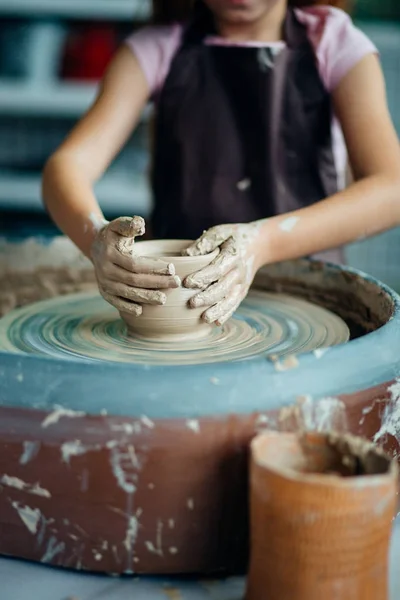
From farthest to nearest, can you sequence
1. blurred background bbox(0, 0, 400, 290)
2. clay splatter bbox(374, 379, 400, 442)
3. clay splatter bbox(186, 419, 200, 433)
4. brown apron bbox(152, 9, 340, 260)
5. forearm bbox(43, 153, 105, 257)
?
blurred background bbox(0, 0, 400, 290)
brown apron bbox(152, 9, 340, 260)
forearm bbox(43, 153, 105, 257)
clay splatter bbox(374, 379, 400, 442)
clay splatter bbox(186, 419, 200, 433)

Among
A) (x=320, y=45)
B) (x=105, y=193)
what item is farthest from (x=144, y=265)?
(x=105, y=193)

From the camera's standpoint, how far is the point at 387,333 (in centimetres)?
89

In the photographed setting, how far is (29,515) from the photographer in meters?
0.81

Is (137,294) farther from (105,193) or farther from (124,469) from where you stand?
(105,193)

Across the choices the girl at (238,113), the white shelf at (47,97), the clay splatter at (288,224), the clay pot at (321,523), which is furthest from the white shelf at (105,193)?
the clay pot at (321,523)

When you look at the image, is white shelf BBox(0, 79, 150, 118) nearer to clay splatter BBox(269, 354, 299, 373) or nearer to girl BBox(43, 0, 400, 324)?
girl BBox(43, 0, 400, 324)

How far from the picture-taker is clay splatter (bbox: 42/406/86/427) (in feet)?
2.52

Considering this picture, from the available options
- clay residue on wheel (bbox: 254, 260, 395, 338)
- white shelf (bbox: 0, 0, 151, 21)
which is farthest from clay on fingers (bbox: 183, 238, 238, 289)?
white shelf (bbox: 0, 0, 151, 21)

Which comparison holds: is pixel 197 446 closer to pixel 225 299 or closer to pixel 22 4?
pixel 225 299

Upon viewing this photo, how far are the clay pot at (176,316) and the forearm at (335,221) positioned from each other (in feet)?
0.55

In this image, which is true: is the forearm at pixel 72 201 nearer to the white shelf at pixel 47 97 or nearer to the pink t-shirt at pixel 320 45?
the pink t-shirt at pixel 320 45

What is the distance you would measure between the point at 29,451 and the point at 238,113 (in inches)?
41.1

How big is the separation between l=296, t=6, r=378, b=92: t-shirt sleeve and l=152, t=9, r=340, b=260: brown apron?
0.08 ft

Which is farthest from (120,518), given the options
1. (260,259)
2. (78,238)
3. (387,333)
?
(78,238)
